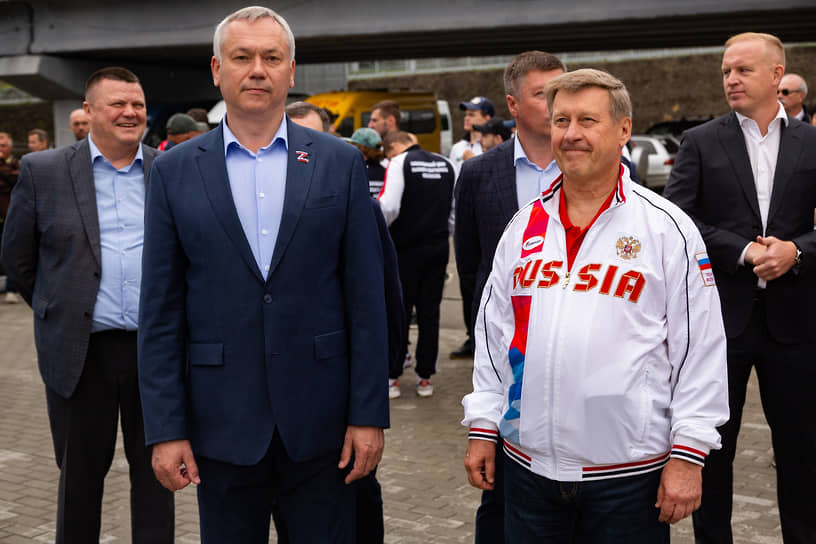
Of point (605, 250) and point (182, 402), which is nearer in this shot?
point (605, 250)

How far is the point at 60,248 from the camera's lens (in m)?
4.04

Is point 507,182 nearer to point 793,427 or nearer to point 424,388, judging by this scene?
point 793,427

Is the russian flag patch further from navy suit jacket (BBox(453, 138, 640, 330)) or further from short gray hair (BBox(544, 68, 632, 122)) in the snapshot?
navy suit jacket (BBox(453, 138, 640, 330))

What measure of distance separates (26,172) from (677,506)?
3.05m

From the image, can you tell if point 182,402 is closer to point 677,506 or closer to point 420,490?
point 677,506

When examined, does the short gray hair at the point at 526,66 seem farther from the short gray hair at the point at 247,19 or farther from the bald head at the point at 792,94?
the bald head at the point at 792,94

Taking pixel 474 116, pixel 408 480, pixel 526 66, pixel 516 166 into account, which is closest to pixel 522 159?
pixel 516 166

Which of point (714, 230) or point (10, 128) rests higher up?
point (10, 128)

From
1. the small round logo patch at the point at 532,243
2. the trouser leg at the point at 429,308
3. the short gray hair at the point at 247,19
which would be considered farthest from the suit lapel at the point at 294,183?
the trouser leg at the point at 429,308

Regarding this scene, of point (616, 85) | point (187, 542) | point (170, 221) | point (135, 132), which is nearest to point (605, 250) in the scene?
point (616, 85)

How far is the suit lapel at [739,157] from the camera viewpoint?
395 cm

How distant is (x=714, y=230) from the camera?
399 centimetres

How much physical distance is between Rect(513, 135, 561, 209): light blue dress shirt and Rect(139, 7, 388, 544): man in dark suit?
1.10m

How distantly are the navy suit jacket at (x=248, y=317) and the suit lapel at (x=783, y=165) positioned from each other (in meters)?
2.01
